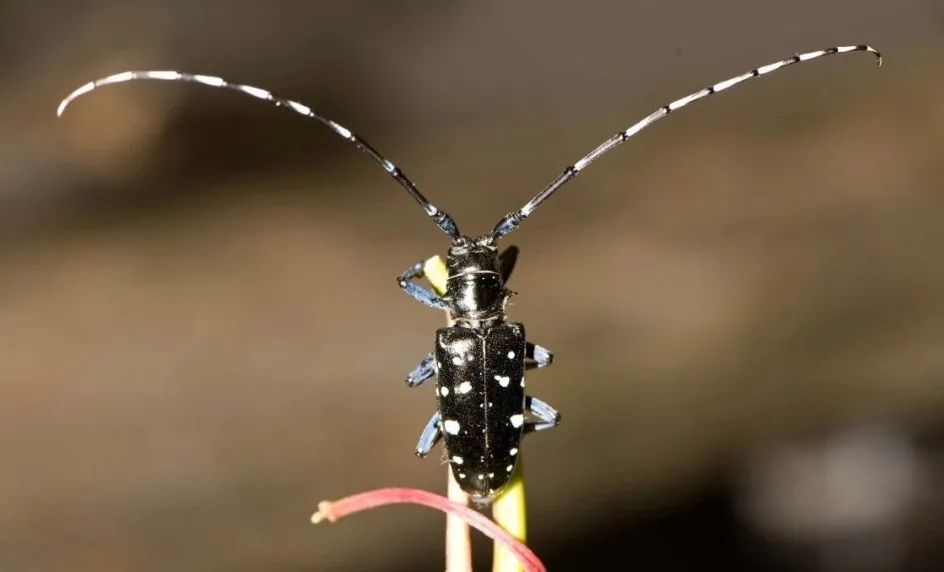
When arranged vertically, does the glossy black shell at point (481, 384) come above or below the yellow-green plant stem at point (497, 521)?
above

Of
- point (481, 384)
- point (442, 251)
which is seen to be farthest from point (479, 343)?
point (442, 251)

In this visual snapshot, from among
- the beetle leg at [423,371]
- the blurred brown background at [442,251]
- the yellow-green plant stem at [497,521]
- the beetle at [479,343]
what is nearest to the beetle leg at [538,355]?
the beetle at [479,343]

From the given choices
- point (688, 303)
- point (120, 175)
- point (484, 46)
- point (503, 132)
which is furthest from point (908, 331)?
point (120, 175)

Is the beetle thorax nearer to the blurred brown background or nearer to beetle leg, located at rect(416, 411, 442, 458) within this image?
beetle leg, located at rect(416, 411, 442, 458)

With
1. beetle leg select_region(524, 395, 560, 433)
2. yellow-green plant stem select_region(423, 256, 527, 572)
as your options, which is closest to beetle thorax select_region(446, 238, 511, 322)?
beetle leg select_region(524, 395, 560, 433)

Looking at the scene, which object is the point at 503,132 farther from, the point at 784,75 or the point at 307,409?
the point at 307,409

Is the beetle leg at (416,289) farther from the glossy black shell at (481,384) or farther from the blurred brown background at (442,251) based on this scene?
the blurred brown background at (442,251)

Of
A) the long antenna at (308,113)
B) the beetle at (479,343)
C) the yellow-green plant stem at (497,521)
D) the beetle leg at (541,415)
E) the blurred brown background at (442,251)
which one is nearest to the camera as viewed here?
the yellow-green plant stem at (497,521)
